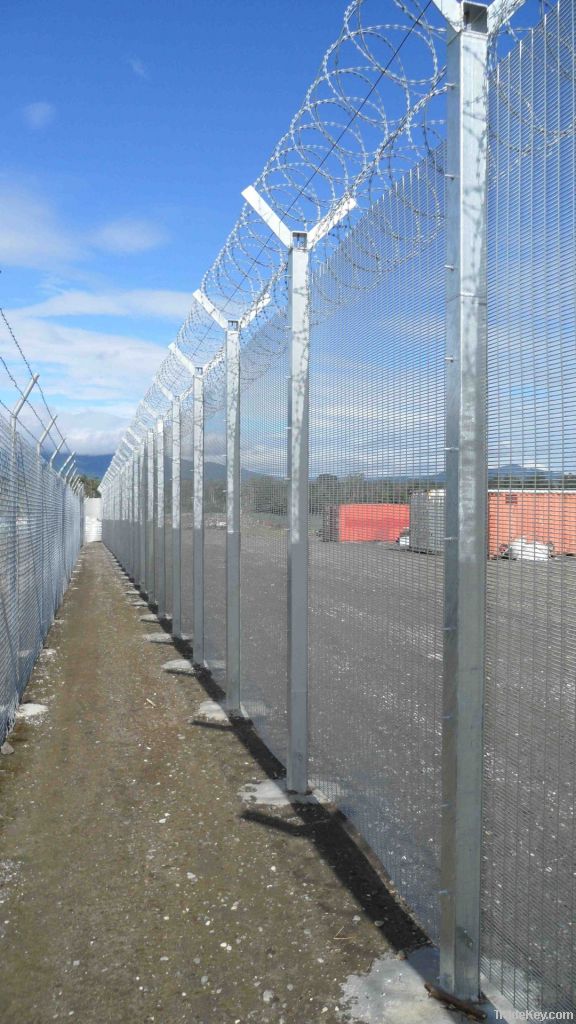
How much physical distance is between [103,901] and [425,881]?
4.60ft

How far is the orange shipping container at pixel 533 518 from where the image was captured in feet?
6.97

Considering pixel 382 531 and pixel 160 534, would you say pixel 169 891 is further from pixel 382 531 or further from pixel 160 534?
pixel 160 534

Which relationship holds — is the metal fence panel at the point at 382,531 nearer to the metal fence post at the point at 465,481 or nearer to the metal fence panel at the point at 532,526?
the metal fence post at the point at 465,481

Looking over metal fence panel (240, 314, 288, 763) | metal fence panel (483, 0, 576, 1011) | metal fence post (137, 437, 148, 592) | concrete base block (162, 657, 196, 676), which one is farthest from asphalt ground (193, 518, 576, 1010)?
metal fence post (137, 437, 148, 592)

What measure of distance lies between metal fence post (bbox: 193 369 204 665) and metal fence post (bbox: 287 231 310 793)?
146 inches

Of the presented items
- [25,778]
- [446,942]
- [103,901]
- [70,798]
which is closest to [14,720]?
[25,778]

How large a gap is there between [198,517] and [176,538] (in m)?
1.80

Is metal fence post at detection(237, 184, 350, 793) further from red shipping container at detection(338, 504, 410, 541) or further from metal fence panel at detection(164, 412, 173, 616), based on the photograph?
metal fence panel at detection(164, 412, 173, 616)

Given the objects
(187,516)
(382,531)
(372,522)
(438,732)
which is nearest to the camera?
(438,732)

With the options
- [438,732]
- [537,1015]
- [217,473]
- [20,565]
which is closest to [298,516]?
[438,732]

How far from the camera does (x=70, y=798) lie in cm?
475

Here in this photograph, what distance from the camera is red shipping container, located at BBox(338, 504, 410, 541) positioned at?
3.27 meters

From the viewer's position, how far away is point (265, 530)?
5.65 meters

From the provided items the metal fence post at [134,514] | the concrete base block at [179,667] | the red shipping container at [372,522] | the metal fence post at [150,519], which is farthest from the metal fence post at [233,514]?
the metal fence post at [134,514]
